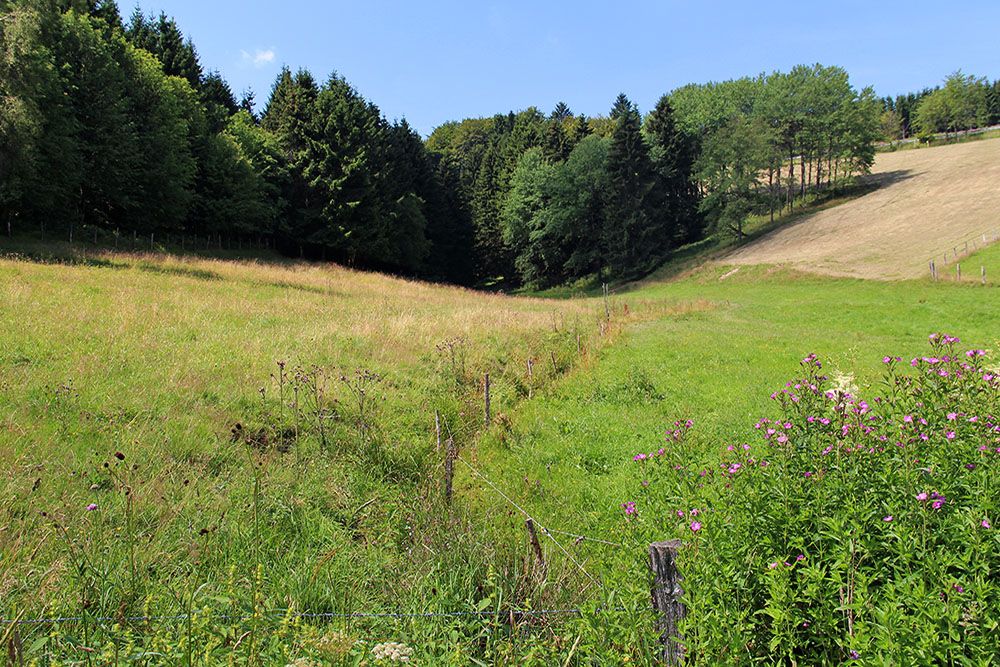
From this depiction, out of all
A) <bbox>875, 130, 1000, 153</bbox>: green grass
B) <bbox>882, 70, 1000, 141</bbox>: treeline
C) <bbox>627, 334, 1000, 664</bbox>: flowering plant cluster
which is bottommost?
<bbox>627, 334, 1000, 664</bbox>: flowering plant cluster

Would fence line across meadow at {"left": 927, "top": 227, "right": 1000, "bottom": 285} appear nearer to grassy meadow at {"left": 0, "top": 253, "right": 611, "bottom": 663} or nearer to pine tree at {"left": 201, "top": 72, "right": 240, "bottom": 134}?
grassy meadow at {"left": 0, "top": 253, "right": 611, "bottom": 663}

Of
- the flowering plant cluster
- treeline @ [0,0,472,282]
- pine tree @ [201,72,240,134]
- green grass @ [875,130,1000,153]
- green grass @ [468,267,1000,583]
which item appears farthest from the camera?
green grass @ [875,130,1000,153]

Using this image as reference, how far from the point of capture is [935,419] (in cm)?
352

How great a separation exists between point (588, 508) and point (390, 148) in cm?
5066

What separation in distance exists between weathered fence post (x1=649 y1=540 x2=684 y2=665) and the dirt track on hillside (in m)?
36.0

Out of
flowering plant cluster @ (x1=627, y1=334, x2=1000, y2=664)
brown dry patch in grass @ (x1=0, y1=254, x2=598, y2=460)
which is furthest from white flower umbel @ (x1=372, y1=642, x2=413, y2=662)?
brown dry patch in grass @ (x1=0, y1=254, x2=598, y2=460)

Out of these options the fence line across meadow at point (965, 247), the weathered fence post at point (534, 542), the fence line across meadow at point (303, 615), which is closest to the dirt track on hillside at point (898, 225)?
the fence line across meadow at point (965, 247)

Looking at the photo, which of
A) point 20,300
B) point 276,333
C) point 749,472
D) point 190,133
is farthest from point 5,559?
point 190,133

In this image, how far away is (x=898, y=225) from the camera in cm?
4291

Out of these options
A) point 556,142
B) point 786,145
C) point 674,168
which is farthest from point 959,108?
point 556,142

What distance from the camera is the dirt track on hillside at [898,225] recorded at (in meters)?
35.5

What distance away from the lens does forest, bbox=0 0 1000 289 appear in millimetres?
27750

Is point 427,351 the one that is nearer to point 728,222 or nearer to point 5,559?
point 5,559

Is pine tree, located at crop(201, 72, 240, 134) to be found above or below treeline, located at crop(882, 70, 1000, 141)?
below
